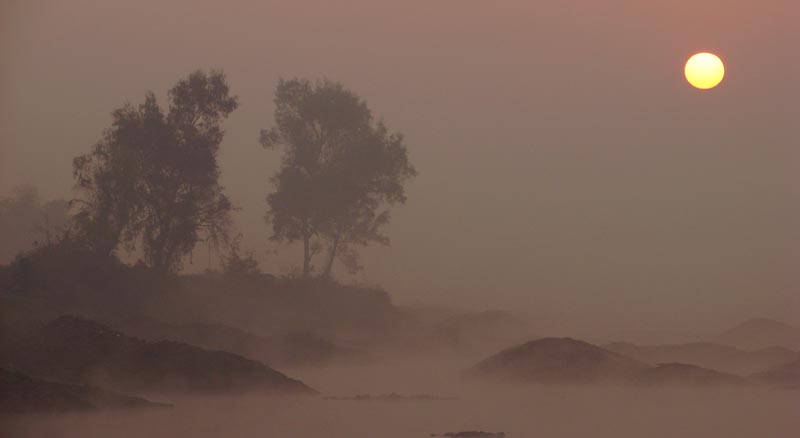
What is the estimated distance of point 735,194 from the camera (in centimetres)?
1280

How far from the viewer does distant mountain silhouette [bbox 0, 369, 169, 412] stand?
1148cm

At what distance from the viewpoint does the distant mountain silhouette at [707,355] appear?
40.5 ft

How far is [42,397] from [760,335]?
28.2 feet

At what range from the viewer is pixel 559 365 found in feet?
40.5

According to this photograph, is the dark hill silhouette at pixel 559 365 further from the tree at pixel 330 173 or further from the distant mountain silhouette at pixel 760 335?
the tree at pixel 330 173

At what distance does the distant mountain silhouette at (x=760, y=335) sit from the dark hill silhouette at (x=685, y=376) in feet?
1.48

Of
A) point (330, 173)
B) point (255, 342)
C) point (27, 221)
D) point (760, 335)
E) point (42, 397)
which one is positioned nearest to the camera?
point (42, 397)

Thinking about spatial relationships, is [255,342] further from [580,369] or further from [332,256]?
[580,369]

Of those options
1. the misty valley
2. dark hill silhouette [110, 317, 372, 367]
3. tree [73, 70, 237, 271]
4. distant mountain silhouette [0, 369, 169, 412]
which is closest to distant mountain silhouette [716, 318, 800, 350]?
the misty valley

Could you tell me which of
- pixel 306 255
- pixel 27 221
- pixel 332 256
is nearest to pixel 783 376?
pixel 332 256

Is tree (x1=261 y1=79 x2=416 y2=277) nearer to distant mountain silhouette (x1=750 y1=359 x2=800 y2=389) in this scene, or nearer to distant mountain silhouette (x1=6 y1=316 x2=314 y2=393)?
distant mountain silhouette (x1=6 y1=316 x2=314 y2=393)

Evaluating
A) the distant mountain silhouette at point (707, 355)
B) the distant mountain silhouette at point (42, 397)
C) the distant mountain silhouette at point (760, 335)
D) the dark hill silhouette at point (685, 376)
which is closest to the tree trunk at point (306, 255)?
the distant mountain silhouette at point (42, 397)

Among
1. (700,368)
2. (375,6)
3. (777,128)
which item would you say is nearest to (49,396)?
(375,6)

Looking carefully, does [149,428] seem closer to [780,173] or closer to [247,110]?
[247,110]
